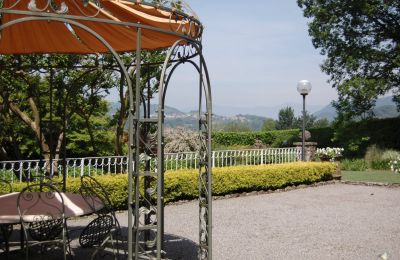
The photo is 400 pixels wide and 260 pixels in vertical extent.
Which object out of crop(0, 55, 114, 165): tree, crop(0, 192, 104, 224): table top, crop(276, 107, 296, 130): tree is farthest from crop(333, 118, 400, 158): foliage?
crop(276, 107, 296, 130): tree

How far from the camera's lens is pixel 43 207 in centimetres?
508

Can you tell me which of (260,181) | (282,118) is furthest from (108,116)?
(282,118)

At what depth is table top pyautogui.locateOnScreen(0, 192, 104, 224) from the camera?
4.64 m

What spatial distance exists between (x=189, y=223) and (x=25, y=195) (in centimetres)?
366

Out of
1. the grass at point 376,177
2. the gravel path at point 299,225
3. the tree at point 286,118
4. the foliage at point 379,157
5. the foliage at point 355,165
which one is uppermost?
the tree at point 286,118

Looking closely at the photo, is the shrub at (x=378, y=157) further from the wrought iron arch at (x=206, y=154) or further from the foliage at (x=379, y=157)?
the wrought iron arch at (x=206, y=154)

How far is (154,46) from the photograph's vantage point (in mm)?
6223

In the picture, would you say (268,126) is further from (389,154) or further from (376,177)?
(376,177)

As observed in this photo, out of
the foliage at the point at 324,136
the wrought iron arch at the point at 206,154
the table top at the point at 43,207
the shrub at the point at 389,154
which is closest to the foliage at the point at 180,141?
the shrub at the point at 389,154

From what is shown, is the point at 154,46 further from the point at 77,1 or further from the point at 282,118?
the point at 282,118

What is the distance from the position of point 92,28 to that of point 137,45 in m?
1.85

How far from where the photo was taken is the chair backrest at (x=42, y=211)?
461cm

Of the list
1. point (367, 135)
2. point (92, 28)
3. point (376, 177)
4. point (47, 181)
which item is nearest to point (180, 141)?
point (376, 177)

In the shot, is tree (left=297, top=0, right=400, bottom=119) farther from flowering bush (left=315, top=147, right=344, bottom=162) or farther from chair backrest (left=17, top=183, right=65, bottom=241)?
chair backrest (left=17, top=183, right=65, bottom=241)
